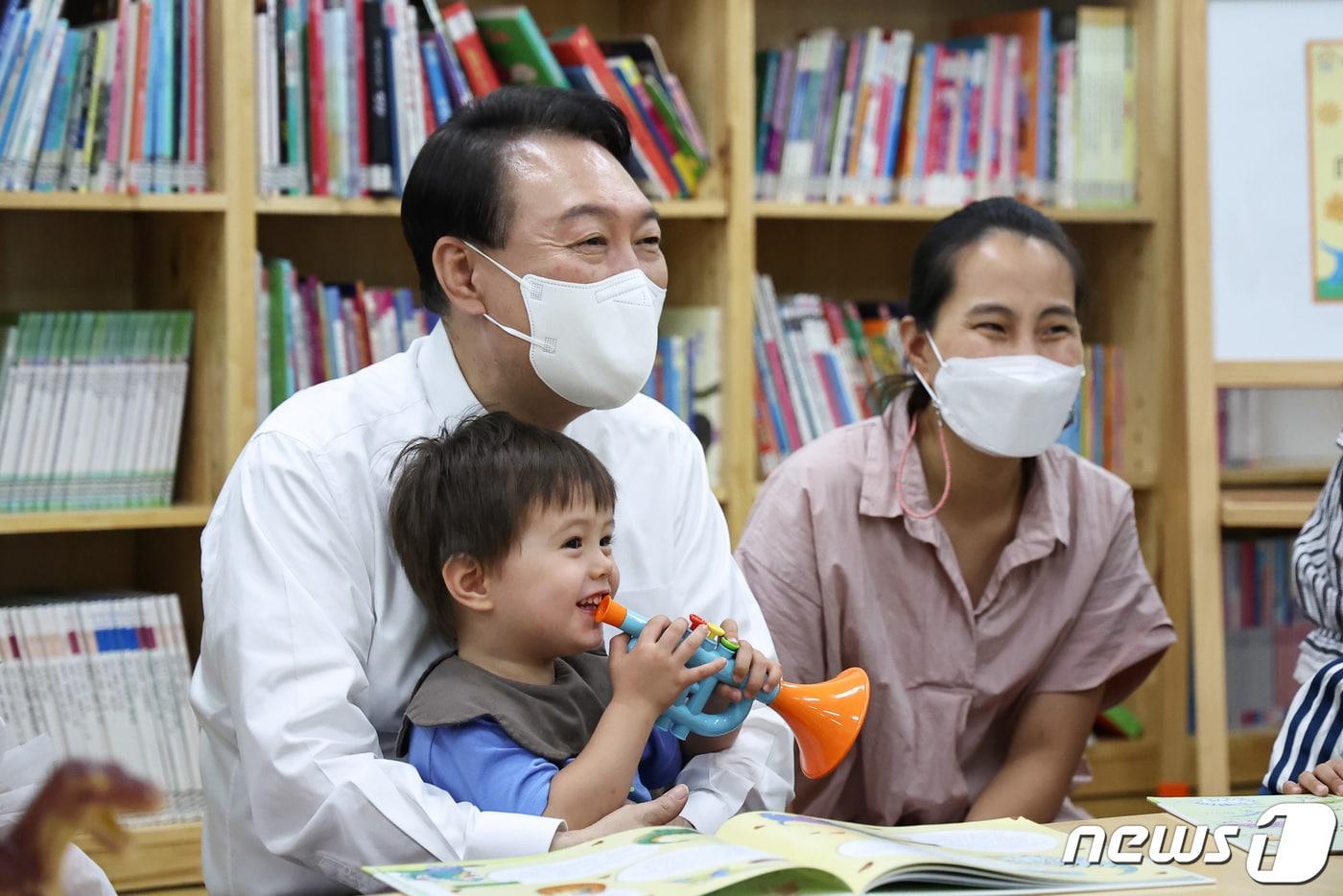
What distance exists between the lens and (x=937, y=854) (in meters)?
Answer: 1.05

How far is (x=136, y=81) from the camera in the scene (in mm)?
2486

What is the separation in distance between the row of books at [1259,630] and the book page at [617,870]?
2.46m

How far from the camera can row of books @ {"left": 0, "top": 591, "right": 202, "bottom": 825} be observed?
249 centimetres

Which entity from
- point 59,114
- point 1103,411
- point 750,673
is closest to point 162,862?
point 59,114

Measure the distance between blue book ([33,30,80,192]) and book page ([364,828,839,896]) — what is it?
174 cm

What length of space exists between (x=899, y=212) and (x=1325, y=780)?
1.73 metres

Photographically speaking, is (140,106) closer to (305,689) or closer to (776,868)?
(305,689)

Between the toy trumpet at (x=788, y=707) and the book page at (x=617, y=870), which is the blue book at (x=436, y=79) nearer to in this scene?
the toy trumpet at (x=788, y=707)

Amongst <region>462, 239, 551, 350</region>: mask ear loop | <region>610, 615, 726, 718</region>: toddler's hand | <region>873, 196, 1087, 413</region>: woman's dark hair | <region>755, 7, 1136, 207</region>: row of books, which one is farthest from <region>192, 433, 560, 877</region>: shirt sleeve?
<region>755, 7, 1136, 207</region>: row of books

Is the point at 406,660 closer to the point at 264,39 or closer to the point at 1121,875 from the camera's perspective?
the point at 1121,875

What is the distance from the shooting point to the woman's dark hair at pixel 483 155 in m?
1.61

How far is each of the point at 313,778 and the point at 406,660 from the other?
0.63ft

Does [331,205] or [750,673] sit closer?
[750,673]

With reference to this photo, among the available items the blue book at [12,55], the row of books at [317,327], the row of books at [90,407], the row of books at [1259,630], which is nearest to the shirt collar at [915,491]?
the row of books at [317,327]
